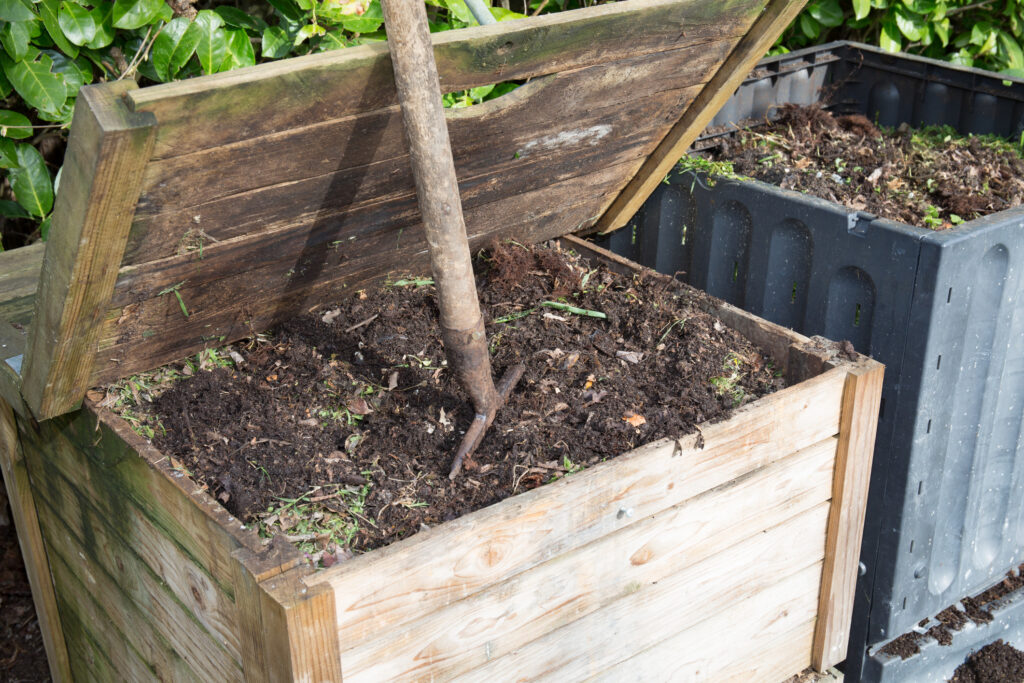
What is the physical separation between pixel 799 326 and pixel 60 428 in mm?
1614

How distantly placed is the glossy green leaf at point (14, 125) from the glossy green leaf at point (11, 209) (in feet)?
0.64

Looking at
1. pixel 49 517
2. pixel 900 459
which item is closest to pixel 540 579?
pixel 900 459

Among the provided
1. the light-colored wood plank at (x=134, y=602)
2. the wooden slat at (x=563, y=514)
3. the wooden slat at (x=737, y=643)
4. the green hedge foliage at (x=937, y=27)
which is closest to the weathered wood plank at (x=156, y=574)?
the light-colored wood plank at (x=134, y=602)

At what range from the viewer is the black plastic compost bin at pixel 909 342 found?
2068mm

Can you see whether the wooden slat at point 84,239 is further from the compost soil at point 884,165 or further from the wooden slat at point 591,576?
the compost soil at point 884,165

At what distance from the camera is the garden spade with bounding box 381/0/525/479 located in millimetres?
1472

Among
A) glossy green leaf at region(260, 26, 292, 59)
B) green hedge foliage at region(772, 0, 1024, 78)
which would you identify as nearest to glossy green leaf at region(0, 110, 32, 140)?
glossy green leaf at region(260, 26, 292, 59)

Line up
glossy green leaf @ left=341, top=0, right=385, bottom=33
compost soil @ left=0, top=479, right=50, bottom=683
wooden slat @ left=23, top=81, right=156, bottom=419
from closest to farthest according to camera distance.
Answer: wooden slat @ left=23, top=81, right=156, bottom=419 < glossy green leaf @ left=341, top=0, right=385, bottom=33 < compost soil @ left=0, top=479, right=50, bottom=683

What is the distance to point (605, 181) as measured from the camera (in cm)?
232

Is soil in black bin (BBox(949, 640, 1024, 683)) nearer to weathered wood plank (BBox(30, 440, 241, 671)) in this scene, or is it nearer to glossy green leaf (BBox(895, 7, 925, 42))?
weathered wood plank (BBox(30, 440, 241, 671))

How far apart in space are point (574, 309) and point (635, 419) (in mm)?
454

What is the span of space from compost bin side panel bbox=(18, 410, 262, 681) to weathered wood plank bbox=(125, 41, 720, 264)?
43cm

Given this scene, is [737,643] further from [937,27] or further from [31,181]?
[937,27]

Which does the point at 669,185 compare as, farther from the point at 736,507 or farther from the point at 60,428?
the point at 60,428
